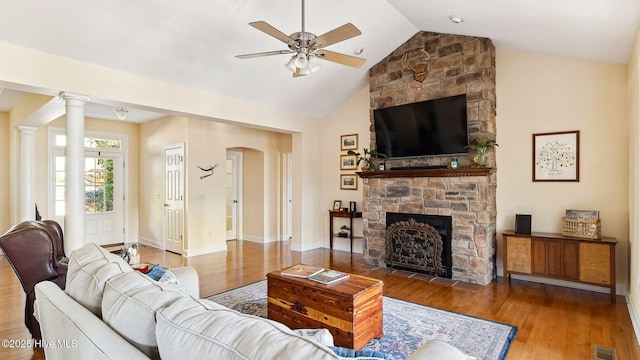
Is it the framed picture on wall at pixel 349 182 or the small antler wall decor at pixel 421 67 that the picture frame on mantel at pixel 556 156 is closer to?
the small antler wall decor at pixel 421 67

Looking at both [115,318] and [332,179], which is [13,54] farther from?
[332,179]

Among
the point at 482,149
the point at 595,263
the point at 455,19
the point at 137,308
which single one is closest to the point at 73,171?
the point at 137,308

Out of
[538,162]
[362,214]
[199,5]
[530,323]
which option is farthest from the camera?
[362,214]

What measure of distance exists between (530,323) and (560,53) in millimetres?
3244

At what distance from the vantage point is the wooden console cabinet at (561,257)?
371 centimetres

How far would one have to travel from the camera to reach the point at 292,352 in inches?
33.3

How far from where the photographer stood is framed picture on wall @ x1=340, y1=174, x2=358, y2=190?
639 cm

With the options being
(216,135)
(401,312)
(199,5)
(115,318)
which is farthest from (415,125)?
(115,318)

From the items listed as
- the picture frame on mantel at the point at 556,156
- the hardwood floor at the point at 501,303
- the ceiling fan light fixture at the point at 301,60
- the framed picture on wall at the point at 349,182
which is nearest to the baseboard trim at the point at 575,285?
the hardwood floor at the point at 501,303

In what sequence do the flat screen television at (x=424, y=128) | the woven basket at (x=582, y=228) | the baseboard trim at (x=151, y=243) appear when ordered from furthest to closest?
the baseboard trim at (x=151, y=243) → the flat screen television at (x=424, y=128) → the woven basket at (x=582, y=228)

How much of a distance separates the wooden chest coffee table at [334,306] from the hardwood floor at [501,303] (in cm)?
111

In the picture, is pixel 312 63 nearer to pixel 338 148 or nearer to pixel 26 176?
pixel 338 148

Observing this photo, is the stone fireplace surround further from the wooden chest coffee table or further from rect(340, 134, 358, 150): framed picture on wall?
the wooden chest coffee table

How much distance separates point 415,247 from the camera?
4930 millimetres
